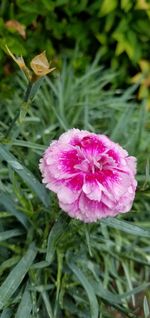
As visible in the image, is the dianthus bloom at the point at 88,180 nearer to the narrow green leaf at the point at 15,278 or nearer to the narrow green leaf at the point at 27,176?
the narrow green leaf at the point at 27,176

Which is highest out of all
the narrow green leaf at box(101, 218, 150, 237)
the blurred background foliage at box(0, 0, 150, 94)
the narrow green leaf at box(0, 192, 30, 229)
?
the blurred background foliage at box(0, 0, 150, 94)

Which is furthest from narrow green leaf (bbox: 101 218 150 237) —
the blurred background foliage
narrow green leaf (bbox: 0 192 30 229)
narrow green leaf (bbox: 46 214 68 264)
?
the blurred background foliage

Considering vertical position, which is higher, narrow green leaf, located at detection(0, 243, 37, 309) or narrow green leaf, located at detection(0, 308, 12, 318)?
narrow green leaf, located at detection(0, 243, 37, 309)

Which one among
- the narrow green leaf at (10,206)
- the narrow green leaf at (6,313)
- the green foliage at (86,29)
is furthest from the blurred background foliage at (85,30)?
the narrow green leaf at (6,313)

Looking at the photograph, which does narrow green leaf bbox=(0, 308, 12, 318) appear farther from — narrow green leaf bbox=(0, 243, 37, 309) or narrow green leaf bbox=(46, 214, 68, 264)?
narrow green leaf bbox=(46, 214, 68, 264)

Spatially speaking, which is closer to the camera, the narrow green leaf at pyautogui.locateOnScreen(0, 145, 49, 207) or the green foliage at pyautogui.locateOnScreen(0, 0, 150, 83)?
the narrow green leaf at pyautogui.locateOnScreen(0, 145, 49, 207)

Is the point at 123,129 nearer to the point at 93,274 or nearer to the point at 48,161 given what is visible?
the point at 93,274

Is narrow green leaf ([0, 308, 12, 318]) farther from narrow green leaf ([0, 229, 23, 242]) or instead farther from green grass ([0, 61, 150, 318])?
narrow green leaf ([0, 229, 23, 242])

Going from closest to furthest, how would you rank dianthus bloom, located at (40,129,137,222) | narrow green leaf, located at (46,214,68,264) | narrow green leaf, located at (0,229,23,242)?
dianthus bloom, located at (40,129,137,222) < narrow green leaf, located at (46,214,68,264) < narrow green leaf, located at (0,229,23,242)

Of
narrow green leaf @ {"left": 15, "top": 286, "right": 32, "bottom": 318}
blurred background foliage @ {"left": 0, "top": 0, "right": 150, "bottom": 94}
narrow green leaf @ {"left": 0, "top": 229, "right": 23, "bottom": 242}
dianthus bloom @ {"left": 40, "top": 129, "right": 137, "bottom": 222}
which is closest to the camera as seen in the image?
dianthus bloom @ {"left": 40, "top": 129, "right": 137, "bottom": 222}
